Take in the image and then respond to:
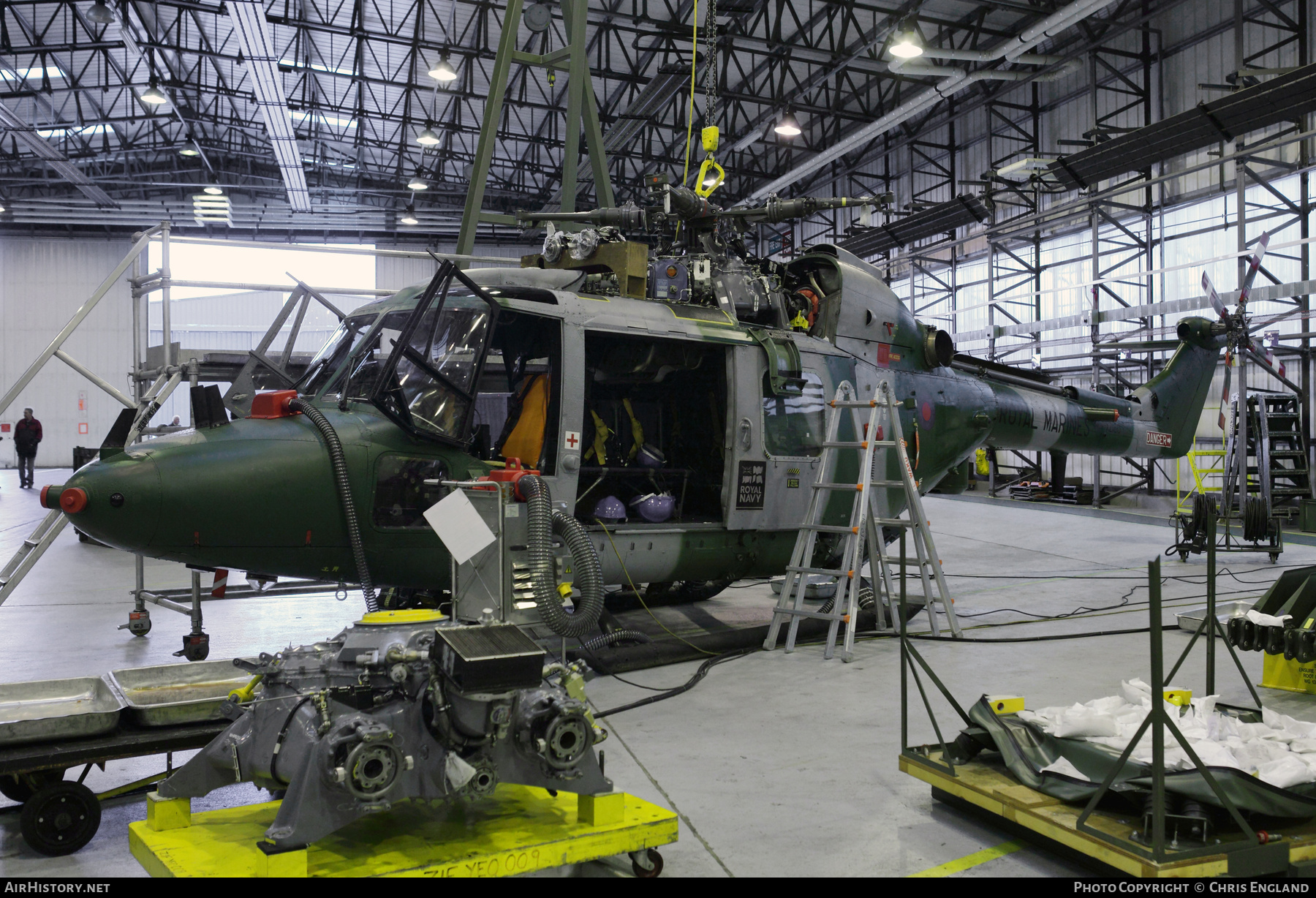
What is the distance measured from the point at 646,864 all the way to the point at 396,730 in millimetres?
943

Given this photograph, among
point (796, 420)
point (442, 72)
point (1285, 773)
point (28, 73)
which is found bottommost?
point (1285, 773)

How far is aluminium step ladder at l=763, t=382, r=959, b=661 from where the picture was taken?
22.5ft

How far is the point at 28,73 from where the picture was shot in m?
23.1

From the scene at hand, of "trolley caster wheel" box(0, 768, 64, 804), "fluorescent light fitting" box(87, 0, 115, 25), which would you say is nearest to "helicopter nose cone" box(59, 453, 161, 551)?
"trolley caster wheel" box(0, 768, 64, 804)

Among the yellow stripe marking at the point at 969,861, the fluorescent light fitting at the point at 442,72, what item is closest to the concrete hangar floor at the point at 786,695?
the yellow stripe marking at the point at 969,861

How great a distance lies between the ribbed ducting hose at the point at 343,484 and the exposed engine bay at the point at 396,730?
2.22 m

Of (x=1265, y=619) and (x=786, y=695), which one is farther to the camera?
(x=786, y=695)

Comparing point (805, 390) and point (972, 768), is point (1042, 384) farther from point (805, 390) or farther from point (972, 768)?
point (972, 768)

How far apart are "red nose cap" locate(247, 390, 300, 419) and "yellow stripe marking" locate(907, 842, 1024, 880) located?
412cm

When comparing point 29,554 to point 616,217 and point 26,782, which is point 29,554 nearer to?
point 26,782

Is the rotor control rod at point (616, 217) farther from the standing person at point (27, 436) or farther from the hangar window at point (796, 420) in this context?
the standing person at point (27, 436)

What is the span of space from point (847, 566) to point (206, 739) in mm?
4504

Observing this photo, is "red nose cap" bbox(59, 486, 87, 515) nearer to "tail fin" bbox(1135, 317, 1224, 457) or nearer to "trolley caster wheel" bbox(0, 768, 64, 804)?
"trolley caster wheel" bbox(0, 768, 64, 804)

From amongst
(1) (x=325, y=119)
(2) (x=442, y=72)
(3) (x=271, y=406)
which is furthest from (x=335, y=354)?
(1) (x=325, y=119)
